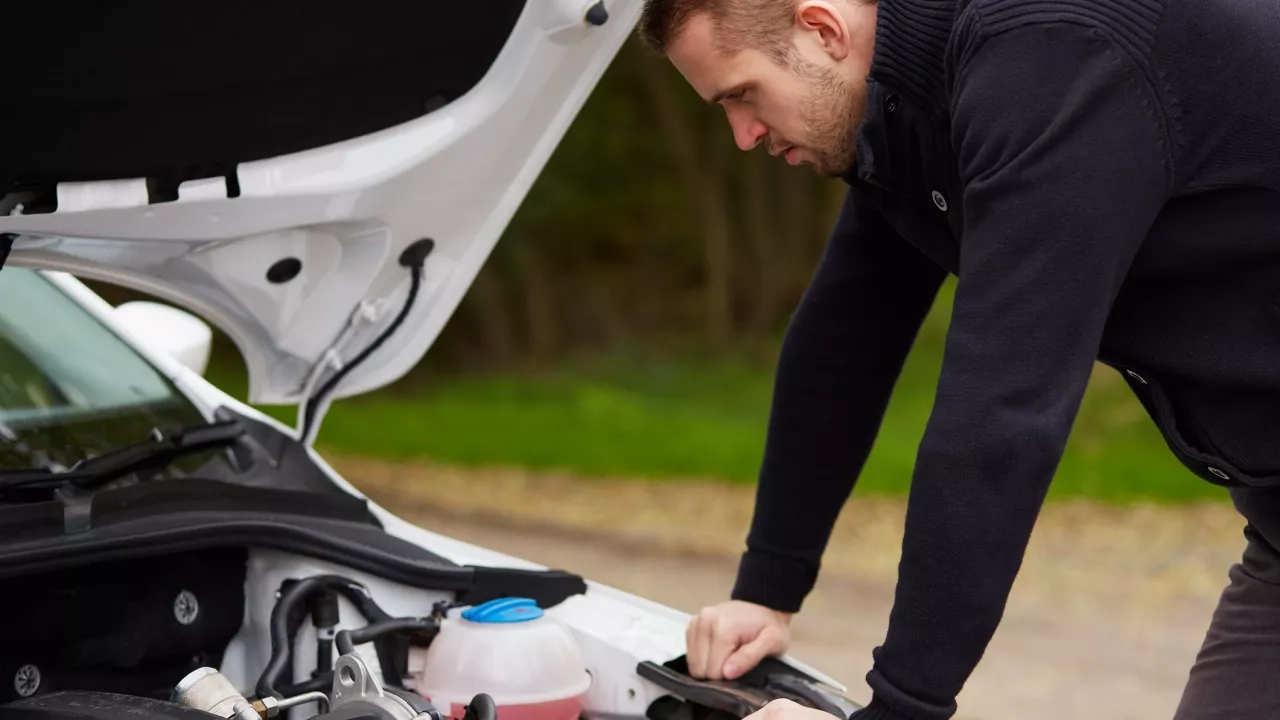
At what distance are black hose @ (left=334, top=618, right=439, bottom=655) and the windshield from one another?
0.47m

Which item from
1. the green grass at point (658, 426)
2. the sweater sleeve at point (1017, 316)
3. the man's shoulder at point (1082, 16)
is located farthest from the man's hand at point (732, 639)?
the green grass at point (658, 426)

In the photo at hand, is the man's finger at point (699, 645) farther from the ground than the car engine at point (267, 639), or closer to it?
closer to it

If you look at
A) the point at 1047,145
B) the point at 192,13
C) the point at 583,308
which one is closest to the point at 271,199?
the point at 192,13

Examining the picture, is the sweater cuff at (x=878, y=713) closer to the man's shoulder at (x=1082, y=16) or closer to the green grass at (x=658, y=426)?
the man's shoulder at (x=1082, y=16)

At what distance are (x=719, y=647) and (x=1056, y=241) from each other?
3.01 feet

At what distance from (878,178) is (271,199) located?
936 millimetres

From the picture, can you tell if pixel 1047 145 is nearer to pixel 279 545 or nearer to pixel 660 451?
pixel 279 545

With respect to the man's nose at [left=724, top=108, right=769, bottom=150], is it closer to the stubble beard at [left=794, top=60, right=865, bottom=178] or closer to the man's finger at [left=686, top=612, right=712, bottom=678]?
the stubble beard at [left=794, top=60, right=865, bottom=178]

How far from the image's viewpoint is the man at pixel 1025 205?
143cm

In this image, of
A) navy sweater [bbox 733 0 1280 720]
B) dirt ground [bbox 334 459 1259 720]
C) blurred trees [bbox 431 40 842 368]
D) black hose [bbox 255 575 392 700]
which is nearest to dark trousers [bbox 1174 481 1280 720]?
navy sweater [bbox 733 0 1280 720]

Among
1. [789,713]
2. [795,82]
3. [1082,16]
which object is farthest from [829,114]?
[789,713]

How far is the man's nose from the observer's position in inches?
69.9

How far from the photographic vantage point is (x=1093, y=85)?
1433 millimetres

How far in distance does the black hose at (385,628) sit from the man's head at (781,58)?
0.90m
